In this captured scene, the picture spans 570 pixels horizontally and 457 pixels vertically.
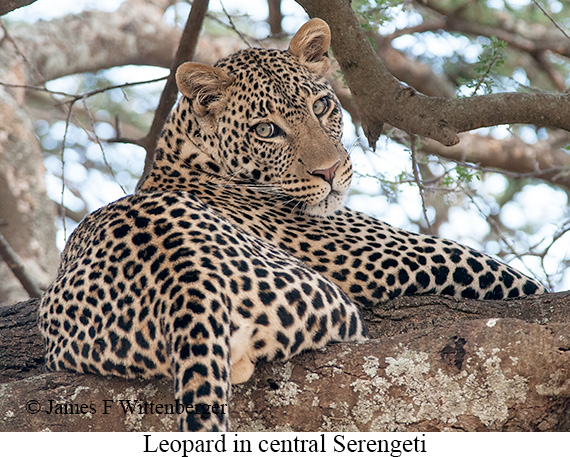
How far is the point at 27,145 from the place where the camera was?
1045 cm

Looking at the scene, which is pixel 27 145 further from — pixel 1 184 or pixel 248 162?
pixel 248 162

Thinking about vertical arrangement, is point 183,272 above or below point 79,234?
below

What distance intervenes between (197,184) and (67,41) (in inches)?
253

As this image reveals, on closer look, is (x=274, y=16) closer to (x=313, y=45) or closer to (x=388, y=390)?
(x=313, y=45)

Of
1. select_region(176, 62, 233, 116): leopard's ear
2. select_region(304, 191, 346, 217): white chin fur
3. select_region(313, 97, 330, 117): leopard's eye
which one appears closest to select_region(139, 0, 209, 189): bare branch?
select_region(176, 62, 233, 116): leopard's ear

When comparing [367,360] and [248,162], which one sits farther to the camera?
[248,162]

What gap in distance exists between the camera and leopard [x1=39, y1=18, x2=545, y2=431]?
4031 millimetres

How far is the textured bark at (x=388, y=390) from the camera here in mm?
3961

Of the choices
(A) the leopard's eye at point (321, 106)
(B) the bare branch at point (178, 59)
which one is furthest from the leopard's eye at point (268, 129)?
(B) the bare branch at point (178, 59)

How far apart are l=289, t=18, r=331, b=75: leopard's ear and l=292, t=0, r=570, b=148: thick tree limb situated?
0.09m

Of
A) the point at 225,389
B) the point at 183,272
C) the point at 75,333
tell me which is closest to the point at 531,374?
the point at 225,389

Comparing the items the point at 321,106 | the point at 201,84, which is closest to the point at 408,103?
the point at 321,106

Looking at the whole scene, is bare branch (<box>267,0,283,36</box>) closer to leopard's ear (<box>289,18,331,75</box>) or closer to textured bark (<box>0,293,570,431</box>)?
leopard's ear (<box>289,18,331,75</box>)

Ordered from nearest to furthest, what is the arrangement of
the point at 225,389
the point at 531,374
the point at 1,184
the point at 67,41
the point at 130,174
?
the point at 225,389
the point at 531,374
the point at 1,184
the point at 67,41
the point at 130,174
